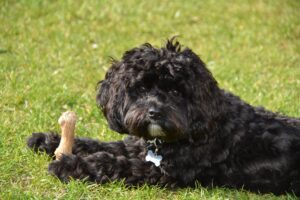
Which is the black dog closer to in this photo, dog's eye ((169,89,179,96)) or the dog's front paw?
dog's eye ((169,89,179,96))

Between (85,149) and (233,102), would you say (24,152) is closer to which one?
(85,149)

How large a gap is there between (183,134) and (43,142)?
1485 mm

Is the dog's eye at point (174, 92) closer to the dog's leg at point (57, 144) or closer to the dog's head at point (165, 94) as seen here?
the dog's head at point (165, 94)

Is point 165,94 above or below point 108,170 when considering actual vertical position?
above

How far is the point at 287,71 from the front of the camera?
889cm

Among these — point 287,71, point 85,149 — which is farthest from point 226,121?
point 287,71

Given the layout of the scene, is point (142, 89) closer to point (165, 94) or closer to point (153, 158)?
point (165, 94)

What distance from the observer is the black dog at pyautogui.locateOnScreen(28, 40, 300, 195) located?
518 centimetres

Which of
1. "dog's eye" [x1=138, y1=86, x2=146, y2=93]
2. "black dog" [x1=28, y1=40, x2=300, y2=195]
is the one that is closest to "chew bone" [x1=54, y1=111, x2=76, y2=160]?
"black dog" [x1=28, y1=40, x2=300, y2=195]

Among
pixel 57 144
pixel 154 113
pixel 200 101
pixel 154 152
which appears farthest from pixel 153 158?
pixel 57 144

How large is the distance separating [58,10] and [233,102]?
5.55 metres

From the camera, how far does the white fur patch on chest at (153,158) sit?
5500mm

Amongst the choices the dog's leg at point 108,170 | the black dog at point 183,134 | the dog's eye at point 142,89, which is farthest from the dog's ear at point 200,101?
the dog's leg at point 108,170

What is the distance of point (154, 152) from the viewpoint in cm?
557
